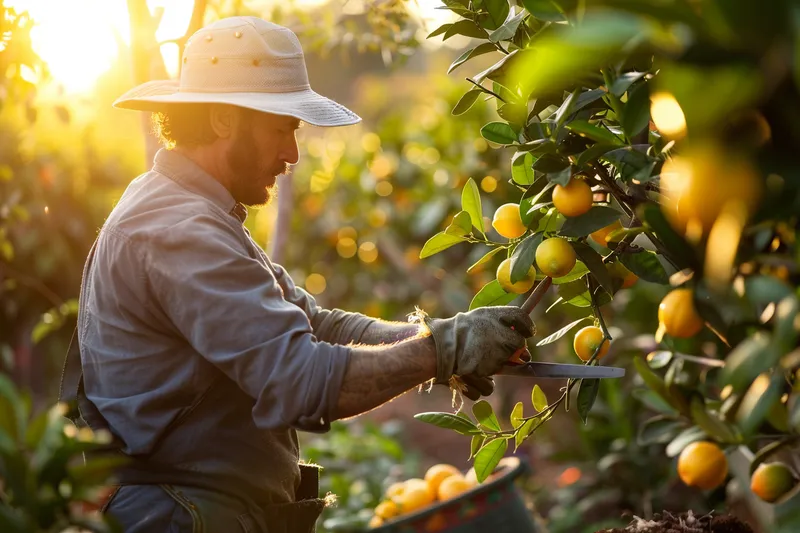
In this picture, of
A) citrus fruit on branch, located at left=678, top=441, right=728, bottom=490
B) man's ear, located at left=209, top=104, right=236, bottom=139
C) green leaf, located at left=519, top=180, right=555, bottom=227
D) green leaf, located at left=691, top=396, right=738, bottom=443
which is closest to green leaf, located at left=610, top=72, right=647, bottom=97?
green leaf, located at left=519, top=180, right=555, bottom=227

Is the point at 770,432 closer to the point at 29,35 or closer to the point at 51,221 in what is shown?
the point at 29,35

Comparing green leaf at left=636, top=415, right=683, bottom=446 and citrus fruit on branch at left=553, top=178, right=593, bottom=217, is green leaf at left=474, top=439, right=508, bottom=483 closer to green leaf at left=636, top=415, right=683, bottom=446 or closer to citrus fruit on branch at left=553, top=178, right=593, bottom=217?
green leaf at left=636, top=415, right=683, bottom=446

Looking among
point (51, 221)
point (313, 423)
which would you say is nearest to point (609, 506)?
point (313, 423)

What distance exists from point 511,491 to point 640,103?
6.11 ft

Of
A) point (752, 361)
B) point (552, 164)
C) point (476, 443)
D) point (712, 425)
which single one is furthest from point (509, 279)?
point (752, 361)

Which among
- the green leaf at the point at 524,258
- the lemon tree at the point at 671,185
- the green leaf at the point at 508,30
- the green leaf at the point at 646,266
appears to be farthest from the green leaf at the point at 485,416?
the green leaf at the point at 508,30

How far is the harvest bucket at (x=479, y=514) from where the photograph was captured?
2.78 metres

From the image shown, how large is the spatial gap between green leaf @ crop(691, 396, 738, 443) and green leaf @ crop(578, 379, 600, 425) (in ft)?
1.67

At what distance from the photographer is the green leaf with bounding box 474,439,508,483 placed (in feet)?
6.61

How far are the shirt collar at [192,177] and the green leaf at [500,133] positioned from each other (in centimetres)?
66

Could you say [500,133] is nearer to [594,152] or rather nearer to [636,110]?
[594,152]

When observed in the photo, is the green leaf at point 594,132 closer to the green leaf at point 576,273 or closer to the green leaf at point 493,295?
the green leaf at point 576,273

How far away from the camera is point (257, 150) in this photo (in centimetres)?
213

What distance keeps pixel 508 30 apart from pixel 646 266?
55 cm
